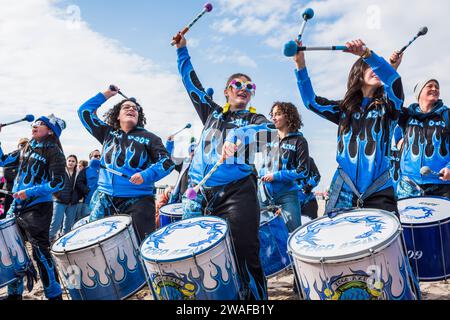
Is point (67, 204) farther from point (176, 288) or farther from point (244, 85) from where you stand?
point (176, 288)

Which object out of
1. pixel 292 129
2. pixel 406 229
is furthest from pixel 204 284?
pixel 292 129

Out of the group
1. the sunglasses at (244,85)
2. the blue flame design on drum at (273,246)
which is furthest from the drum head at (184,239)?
the blue flame design on drum at (273,246)

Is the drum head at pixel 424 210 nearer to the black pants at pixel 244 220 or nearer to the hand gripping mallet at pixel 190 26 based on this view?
the black pants at pixel 244 220

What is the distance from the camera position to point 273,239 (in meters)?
4.02

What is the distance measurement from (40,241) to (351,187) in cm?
336

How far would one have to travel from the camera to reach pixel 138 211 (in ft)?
12.9

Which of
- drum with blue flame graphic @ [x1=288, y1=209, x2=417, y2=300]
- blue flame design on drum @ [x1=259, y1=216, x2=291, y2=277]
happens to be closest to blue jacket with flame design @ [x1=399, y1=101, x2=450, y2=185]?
blue flame design on drum @ [x1=259, y1=216, x2=291, y2=277]

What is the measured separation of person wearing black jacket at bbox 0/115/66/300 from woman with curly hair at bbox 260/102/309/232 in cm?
239

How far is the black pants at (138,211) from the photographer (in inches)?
152

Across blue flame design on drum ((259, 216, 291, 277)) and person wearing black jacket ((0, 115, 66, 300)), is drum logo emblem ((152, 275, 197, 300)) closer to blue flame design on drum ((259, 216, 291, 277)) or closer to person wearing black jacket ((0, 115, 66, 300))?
blue flame design on drum ((259, 216, 291, 277))

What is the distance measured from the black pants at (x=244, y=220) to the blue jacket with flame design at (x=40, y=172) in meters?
A: 2.33

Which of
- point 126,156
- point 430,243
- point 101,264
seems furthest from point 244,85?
point 430,243
